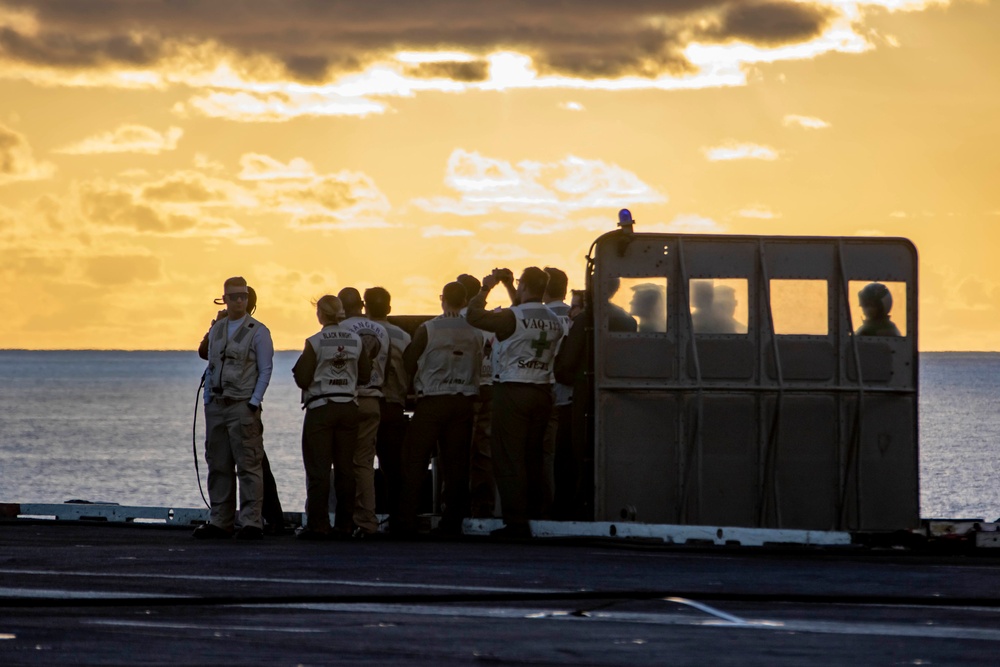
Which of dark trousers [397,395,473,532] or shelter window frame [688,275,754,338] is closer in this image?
dark trousers [397,395,473,532]

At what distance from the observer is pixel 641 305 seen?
15.4 meters

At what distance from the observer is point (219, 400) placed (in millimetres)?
15297

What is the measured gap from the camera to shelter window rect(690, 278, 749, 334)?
607 inches

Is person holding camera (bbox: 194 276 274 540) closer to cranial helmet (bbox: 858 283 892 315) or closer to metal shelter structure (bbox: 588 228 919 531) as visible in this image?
metal shelter structure (bbox: 588 228 919 531)

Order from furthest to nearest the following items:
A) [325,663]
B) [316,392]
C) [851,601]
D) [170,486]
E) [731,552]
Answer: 1. [170,486]
2. [316,392]
3. [731,552]
4. [851,601]
5. [325,663]

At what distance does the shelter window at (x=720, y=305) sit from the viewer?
15430 millimetres

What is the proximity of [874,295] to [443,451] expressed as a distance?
12.9ft

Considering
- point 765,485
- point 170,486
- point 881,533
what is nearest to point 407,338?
point 765,485

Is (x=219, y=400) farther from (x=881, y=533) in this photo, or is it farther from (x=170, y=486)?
(x=170, y=486)

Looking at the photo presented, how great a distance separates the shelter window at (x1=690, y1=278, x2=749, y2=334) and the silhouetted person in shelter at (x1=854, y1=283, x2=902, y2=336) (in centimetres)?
101

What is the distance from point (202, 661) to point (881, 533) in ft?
23.4

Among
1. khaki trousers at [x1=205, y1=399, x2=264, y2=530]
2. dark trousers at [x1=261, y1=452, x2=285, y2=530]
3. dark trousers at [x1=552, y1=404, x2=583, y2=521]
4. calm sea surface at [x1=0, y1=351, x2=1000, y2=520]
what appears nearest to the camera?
khaki trousers at [x1=205, y1=399, x2=264, y2=530]

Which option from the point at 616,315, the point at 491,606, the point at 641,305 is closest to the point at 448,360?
the point at 616,315

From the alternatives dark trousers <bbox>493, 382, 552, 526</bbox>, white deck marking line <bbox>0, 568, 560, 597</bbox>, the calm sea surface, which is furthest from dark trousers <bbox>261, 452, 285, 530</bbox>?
the calm sea surface
